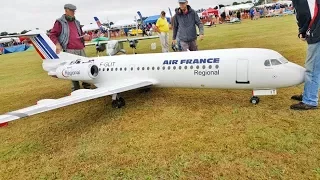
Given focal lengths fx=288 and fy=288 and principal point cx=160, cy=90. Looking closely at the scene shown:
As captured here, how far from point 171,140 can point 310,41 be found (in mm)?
4105

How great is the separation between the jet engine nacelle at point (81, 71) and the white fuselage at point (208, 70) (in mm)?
275

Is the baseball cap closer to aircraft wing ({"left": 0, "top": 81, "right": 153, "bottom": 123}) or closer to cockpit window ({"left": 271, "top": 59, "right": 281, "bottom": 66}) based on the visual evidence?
aircraft wing ({"left": 0, "top": 81, "right": 153, "bottom": 123})

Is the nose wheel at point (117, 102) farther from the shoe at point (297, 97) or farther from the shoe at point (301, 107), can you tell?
the shoe at point (297, 97)

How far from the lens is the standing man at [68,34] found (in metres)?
10.6

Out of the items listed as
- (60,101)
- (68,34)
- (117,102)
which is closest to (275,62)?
(117,102)

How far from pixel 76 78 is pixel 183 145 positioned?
18.6ft

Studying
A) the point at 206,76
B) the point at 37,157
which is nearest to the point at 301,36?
the point at 206,76

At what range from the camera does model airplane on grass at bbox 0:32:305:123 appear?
762 cm

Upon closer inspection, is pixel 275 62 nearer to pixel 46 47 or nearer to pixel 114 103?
pixel 114 103

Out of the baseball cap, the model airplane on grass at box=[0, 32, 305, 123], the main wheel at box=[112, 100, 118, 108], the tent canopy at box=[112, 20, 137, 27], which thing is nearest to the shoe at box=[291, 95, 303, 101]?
the model airplane on grass at box=[0, 32, 305, 123]

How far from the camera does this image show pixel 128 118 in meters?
8.32

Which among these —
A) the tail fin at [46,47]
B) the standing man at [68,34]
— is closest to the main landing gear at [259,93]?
the standing man at [68,34]

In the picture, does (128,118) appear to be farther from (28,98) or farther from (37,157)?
(28,98)

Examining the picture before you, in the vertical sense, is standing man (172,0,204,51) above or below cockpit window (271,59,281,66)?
above
